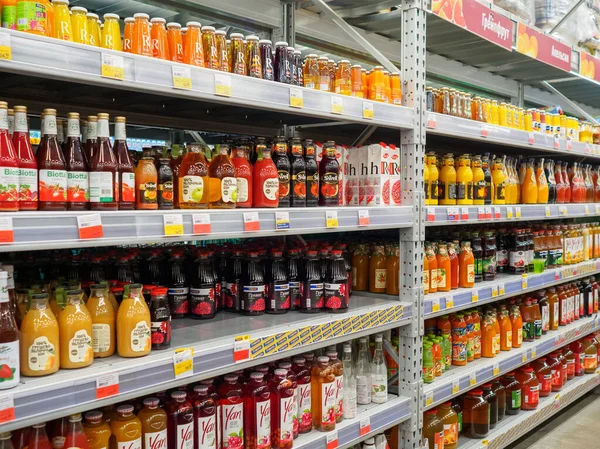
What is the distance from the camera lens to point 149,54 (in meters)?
1.81

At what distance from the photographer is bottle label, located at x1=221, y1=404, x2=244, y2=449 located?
203 centimetres

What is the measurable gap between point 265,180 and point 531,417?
2623 mm

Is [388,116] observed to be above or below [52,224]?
above

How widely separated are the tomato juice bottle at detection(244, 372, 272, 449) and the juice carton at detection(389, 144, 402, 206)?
1031mm

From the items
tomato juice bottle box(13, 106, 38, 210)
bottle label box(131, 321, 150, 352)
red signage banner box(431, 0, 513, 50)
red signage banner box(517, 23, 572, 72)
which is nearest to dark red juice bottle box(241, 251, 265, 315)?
bottle label box(131, 321, 150, 352)

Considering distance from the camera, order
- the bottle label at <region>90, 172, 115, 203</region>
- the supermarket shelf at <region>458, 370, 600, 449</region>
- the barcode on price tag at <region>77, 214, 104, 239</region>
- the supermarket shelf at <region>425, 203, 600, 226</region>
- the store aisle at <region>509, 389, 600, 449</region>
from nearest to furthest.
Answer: the barcode on price tag at <region>77, 214, 104, 239</region> < the bottle label at <region>90, 172, 115, 203</region> < the supermarket shelf at <region>425, 203, 600, 226</region> < the supermarket shelf at <region>458, 370, 600, 449</region> < the store aisle at <region>509, 389, 600, 449</region>

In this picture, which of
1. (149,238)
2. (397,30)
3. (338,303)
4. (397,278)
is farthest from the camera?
(397,30)

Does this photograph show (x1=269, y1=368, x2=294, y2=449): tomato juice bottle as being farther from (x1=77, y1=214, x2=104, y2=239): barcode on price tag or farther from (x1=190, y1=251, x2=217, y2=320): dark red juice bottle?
(x1=77, y1=214, x2=104, y2=239): barcode on price tag

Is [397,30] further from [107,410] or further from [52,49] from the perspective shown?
[107,410]

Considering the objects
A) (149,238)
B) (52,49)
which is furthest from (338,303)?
(52,49)

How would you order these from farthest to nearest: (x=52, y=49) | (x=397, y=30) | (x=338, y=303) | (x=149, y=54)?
1. (x=397, y=30)
2. (x=338, y=303)
3. (x=149, y=54)
4. (x=52, y=49)

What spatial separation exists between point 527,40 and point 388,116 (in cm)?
156

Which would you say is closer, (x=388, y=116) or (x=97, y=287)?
(x=97, y=287)

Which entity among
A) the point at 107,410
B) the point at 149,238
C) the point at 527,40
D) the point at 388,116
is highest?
the point at 527,40
